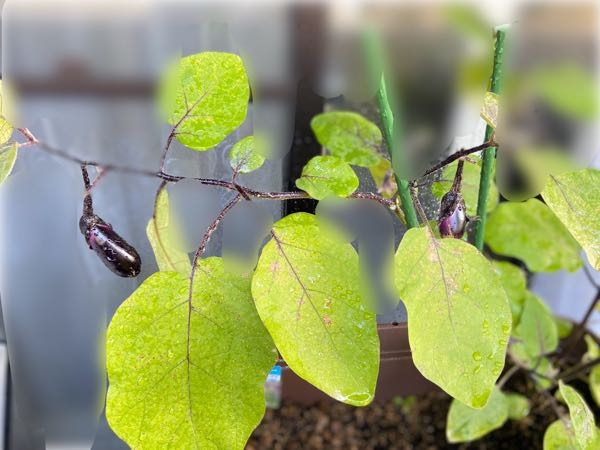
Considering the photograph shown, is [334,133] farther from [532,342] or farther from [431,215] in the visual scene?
[532,342]

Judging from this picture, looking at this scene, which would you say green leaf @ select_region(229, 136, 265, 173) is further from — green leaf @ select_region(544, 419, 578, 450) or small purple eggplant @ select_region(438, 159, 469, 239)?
green leaf @ select_region(544, 419, 578, 450)

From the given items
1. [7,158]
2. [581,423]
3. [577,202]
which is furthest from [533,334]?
[7,158]

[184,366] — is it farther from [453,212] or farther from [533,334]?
[533,334]

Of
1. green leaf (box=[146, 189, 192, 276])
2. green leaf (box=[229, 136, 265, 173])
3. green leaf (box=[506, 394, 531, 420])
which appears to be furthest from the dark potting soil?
green leaf (box=[229, 136, 265, 173])

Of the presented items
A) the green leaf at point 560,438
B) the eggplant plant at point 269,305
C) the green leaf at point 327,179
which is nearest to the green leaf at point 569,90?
the eggplant plant at point 269,305

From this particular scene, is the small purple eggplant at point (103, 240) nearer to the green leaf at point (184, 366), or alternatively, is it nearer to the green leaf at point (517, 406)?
the green leaf at point (184, 366)

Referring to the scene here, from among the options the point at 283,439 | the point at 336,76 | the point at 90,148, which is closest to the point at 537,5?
the point at 336,76
